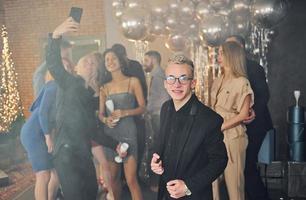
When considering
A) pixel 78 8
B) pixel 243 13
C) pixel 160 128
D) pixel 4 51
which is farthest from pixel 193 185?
pixel 4 51

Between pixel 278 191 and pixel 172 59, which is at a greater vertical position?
pixel 172 59

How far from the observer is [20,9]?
2977 millimetres

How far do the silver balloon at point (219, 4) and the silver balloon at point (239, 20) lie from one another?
0.27 ft

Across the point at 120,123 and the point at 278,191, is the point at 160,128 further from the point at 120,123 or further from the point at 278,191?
the point at 278,191

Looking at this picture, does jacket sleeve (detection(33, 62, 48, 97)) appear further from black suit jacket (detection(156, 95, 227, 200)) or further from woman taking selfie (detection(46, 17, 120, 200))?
black suit jacket (detection(156, 95, 227, 200))

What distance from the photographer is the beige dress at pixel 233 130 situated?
9.53ft

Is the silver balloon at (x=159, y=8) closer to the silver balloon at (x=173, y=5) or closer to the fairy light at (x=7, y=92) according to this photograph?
the silver balloon at (x=173, y=5)

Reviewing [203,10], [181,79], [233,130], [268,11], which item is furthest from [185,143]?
[268,11]

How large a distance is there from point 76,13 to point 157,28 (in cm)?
65

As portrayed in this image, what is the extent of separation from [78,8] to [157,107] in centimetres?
99

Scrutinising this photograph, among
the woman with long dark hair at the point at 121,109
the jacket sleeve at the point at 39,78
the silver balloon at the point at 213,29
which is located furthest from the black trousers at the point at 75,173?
the silver balloon at the point at 213,29

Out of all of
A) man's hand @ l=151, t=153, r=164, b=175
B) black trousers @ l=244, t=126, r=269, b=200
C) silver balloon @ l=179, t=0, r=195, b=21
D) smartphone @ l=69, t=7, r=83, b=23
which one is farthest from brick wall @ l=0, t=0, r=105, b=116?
black trousers @ l=244, t=126, r=269, b=200

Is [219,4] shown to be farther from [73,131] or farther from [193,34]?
[73,131]

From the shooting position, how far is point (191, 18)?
2.83m
